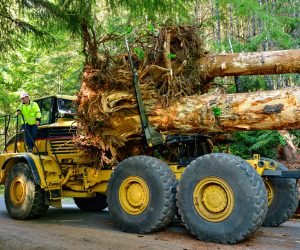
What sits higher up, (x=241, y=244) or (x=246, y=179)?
(x=246, y=179)

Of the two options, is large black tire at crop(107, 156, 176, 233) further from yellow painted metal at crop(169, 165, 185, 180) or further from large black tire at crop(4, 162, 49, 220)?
large black tire at crop(4, 162, 49, 220)

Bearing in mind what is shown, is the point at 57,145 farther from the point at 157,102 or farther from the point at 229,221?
the point at 229,221

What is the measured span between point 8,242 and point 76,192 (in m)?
2.29

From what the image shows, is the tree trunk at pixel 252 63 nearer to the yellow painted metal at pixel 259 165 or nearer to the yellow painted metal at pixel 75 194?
the yellow painted metal at pixel 259 165

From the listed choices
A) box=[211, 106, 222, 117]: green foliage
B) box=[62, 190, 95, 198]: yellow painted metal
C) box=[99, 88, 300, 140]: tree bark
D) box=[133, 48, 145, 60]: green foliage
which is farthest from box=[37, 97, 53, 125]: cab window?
box=[211, 106, 222, 117]: green foliage

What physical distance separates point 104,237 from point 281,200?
2.88m

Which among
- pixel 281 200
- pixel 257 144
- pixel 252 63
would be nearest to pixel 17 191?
pixel 281 200

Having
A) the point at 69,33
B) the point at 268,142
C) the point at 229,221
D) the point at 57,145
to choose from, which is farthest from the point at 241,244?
the point at 268,142

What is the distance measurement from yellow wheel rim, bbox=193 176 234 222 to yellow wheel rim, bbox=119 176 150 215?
81 cm

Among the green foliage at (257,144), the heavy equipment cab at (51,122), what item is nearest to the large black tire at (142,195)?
the heavy equipment cab at (51,122)

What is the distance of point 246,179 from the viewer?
520cm

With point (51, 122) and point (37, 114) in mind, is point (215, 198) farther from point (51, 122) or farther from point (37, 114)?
point (37, 114)

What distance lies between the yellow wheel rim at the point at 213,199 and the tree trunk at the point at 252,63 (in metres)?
2.15

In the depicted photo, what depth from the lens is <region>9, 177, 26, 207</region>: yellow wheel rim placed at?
7460 millimetres
